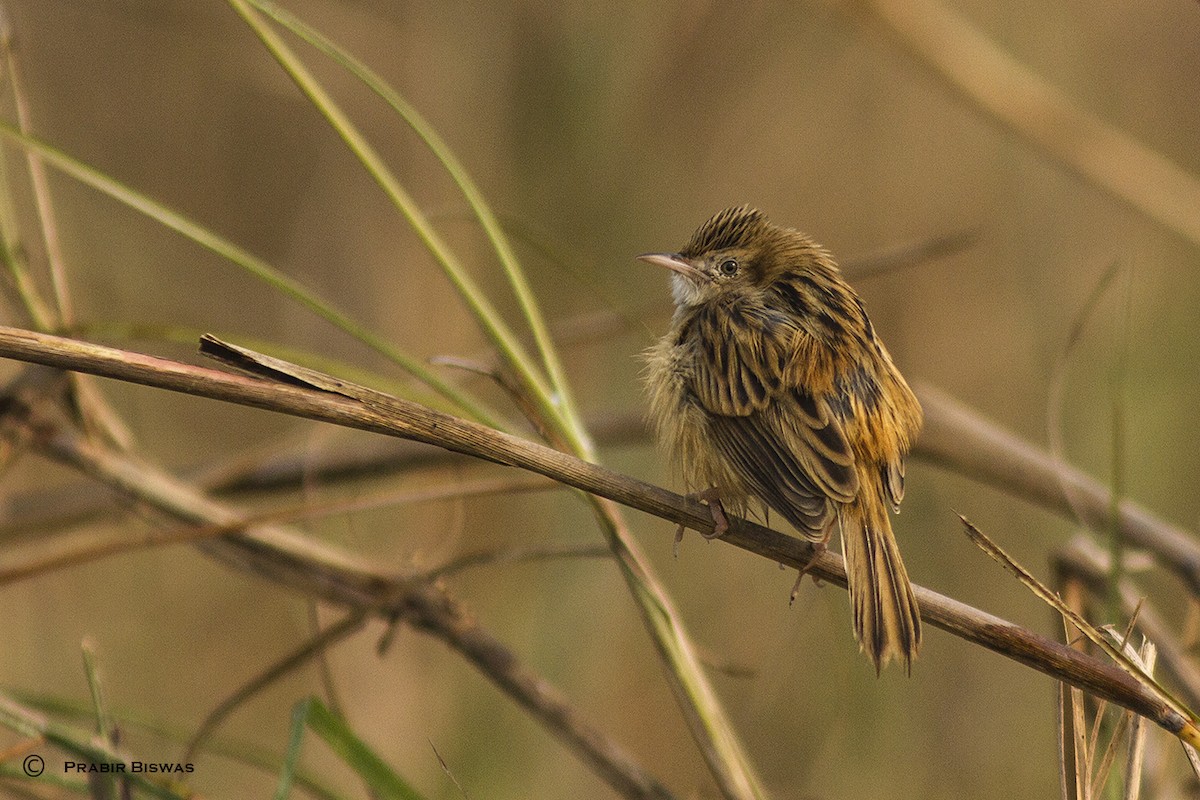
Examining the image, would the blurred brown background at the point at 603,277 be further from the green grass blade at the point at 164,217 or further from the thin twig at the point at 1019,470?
the green grass blade at the point at 164,217

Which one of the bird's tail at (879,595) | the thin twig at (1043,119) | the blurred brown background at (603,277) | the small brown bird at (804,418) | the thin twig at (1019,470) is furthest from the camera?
the blurred brown background at (603,277)

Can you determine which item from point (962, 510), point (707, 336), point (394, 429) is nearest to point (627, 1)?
point (962, 510)

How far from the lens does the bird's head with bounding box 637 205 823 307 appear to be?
4062mm

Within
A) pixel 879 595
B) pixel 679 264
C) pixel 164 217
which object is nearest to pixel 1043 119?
pixel 679 264

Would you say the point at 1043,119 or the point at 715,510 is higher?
the point at 1043,119

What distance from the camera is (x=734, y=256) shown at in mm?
4113

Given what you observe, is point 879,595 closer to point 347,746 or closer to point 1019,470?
point 347,746

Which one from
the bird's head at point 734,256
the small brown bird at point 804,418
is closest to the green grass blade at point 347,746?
the small brown bird at point 804,418

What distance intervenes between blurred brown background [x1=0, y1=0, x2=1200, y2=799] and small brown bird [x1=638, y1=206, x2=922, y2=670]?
1.93 m

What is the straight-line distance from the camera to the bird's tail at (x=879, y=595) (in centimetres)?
266

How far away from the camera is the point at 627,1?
6.88 m

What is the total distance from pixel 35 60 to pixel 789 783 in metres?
7.03

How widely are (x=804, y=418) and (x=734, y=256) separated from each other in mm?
1018

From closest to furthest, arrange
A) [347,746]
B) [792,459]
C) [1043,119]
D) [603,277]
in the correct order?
[347,746]
[792,459]
[1043,119]
[603,277]
